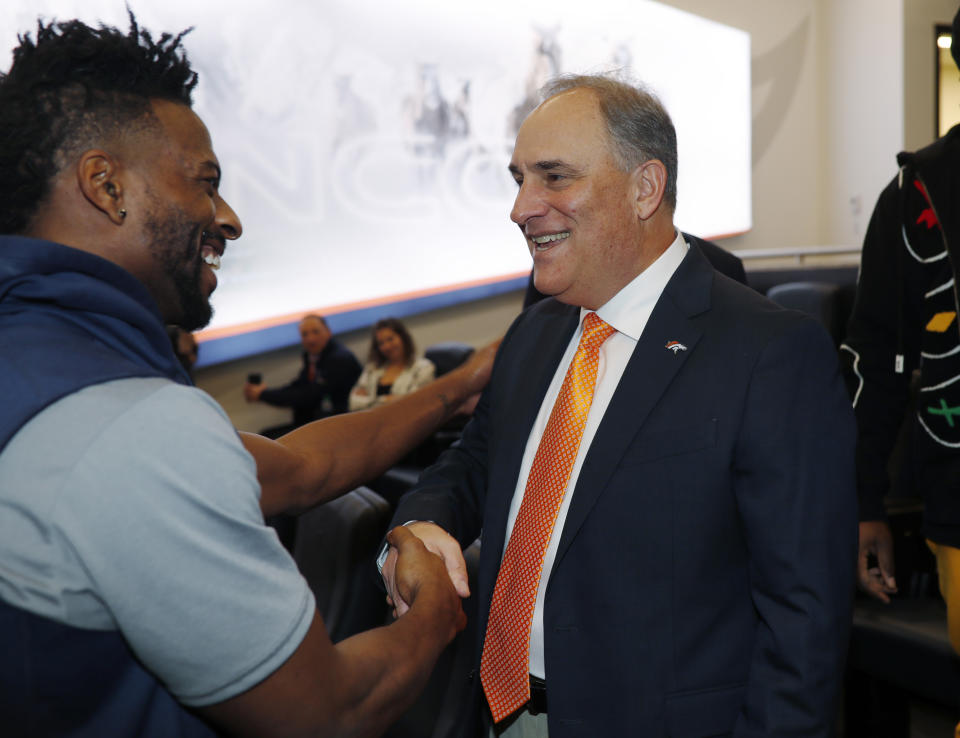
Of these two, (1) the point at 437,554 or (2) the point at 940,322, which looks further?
(2) the point at 940,322

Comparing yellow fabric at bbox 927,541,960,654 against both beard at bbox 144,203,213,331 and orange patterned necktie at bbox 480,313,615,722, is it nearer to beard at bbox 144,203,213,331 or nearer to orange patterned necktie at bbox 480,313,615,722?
orange patterned necktie at bbox 480,313,615,722

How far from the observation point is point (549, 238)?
1.56 metres

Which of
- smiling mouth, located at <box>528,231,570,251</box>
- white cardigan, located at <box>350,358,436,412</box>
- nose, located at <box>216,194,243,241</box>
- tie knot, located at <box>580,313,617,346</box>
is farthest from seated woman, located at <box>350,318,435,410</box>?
nose, located at <box>216,194,243,241</box>

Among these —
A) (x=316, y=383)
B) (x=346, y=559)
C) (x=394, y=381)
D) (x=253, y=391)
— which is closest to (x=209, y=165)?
(x=346, y=559)

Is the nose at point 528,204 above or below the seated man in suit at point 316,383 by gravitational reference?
above

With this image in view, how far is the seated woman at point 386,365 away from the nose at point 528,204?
4.28 meters

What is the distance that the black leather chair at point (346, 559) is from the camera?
6.30ft

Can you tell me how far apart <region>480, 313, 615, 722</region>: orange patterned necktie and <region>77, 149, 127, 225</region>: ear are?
74 centimetres

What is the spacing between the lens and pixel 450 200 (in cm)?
740

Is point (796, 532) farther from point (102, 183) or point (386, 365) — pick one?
point (386, 365)

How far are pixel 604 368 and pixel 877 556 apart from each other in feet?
2.78

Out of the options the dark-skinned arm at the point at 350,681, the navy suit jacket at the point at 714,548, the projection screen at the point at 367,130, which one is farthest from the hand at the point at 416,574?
the projection screen at the point at 367,130

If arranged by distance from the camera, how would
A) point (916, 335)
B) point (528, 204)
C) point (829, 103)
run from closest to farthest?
point (528, 204) < point (916, 335) < point (829, 103)

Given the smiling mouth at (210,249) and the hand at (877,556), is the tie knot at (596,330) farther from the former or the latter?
the hand at (877,556)
